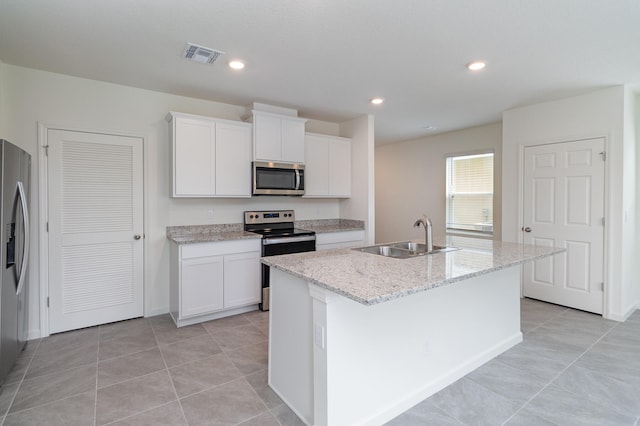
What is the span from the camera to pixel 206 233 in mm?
3861

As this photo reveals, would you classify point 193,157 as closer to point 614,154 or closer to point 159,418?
point 159,418

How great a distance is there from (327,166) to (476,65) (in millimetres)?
2247

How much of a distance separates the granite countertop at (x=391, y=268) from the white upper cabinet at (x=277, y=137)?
1933 millimetres

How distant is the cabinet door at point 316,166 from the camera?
14.4 feet

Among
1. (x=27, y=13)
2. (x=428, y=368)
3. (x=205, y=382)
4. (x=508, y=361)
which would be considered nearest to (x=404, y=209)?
(x=508, y=361)

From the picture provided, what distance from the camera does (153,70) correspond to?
2.94m

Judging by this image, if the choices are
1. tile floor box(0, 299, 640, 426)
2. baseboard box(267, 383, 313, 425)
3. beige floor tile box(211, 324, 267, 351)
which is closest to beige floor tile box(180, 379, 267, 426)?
tile floor box(0, 299, 640, 426)

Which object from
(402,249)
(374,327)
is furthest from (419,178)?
(374,327)

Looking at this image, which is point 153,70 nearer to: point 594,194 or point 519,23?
point 519,23

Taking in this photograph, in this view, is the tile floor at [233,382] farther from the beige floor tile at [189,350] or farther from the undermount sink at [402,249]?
the undermount sink at [402,249]

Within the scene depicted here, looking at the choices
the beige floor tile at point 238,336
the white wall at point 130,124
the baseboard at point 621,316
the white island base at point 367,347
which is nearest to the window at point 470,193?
the baseboard at point 621,316

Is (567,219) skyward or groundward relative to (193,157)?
groundward

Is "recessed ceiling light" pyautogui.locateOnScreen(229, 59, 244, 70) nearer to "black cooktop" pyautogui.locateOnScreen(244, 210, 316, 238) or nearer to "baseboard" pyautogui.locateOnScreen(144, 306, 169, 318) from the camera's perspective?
"black cooktop" pyautogui.locateOnScreen(244, 210, 316, 238)

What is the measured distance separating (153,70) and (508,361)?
3945 mm
